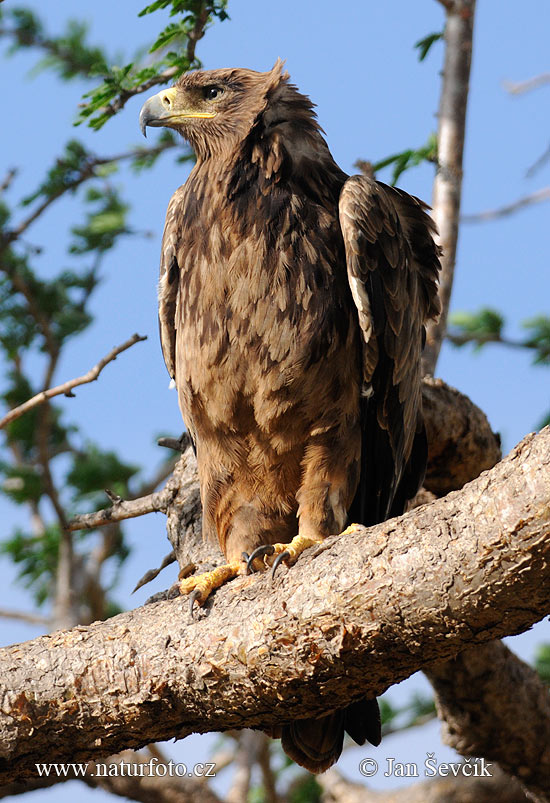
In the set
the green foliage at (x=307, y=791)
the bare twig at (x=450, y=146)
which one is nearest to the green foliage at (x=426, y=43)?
the bare twig at (x=450, y=146)

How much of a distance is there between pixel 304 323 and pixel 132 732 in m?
1.75

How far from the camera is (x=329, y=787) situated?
594cm

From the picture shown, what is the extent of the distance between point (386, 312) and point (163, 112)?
5.02 ft

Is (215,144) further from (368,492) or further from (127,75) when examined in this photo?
(368,492)

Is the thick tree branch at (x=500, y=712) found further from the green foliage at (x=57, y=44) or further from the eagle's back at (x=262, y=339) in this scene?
the green foliage at (x=57, y=44)

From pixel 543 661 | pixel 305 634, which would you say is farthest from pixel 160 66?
pixel 543 661

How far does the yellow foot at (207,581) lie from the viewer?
11.0ft

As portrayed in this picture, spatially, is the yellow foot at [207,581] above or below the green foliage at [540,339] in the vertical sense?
below

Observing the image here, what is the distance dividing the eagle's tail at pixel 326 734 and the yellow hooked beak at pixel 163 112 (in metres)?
2.85

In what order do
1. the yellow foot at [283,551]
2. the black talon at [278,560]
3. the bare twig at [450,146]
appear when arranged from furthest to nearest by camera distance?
1. the bare twig at [450,146]
2. the yellow foot at [283,551]
3. the black talon at [278,560]

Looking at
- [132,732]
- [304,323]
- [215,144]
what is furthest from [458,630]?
[215,144]

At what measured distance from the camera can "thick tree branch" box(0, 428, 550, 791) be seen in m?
2.49

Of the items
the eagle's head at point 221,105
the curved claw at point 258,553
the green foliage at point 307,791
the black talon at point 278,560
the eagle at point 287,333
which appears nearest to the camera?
the black talon at point 278,560

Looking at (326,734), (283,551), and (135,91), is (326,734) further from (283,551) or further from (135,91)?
(135,91)
